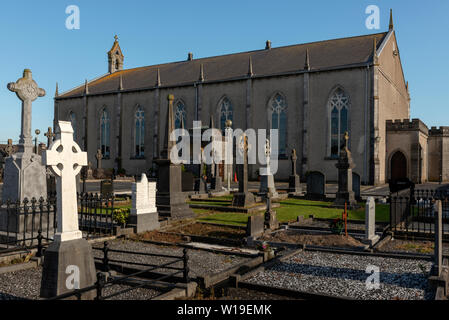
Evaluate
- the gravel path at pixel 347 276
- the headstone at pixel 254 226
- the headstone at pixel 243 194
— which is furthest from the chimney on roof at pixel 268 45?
the gravel path at pixel 347 276

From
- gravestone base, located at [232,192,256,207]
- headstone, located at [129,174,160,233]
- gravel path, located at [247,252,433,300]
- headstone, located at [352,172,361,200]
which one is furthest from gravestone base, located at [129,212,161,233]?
headstone, located at [352,172,361,200]

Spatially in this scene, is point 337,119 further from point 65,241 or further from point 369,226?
point 65,241

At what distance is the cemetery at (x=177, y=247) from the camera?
5637 millimetres

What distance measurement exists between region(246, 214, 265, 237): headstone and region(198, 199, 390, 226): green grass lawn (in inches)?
72.0

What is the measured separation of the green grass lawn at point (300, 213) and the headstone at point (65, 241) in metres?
7.51

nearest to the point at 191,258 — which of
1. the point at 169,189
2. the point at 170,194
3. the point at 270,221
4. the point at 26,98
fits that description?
the point at 270,221

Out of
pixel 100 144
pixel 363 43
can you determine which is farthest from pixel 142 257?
pixel 100 144

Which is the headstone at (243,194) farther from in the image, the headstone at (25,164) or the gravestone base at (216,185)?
the headstone at (25,164)

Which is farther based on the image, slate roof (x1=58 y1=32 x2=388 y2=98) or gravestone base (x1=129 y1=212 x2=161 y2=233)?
slate roof (x1=58 y1=32 x2=388 y2=98)

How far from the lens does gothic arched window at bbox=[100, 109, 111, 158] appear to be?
45.2 meters

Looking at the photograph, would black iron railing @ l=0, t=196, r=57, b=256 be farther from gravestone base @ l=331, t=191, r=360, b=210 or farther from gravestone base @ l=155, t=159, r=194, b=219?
gravestone base @ l=331, t=191, r=360, b=210

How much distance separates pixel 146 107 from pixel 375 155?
83.0ft

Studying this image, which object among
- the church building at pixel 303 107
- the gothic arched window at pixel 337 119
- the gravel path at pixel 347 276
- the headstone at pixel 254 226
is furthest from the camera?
the gothic arched window at pixel 337 119
